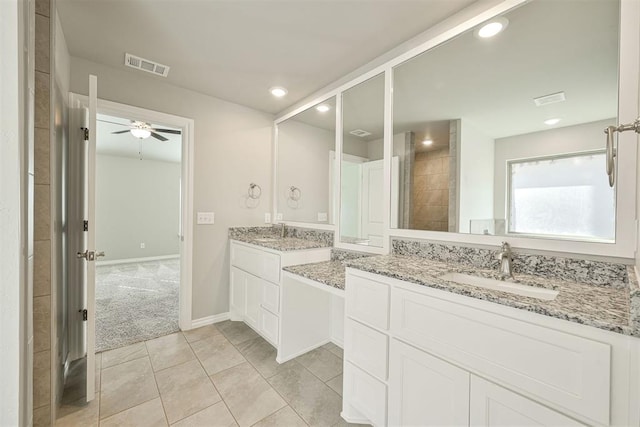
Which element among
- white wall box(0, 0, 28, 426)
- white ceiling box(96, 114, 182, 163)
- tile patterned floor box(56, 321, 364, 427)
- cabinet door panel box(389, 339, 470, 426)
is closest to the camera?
white wall box(0, 0, 28, 426)

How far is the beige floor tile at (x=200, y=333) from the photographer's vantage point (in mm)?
2481

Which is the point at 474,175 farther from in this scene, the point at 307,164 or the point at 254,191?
the point at 254,191

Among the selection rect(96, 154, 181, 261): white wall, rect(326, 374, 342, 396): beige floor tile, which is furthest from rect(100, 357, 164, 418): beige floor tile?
rect(96, 154, 181, 261): white wall

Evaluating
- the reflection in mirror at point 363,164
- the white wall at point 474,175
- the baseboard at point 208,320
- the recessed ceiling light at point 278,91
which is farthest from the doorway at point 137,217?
the white wall at point 474,175

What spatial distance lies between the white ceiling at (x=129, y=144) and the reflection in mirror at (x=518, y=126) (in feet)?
12.3

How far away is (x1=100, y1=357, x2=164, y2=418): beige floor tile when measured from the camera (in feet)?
5.39

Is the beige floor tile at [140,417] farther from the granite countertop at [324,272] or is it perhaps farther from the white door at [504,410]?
the white door at [504,410]

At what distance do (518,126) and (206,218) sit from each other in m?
Answer: 2.68

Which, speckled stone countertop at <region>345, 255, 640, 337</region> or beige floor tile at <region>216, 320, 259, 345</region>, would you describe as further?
beige floor tile at <region>216, 320, 259, 345</region>

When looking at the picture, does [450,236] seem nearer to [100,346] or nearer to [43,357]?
[43,357]

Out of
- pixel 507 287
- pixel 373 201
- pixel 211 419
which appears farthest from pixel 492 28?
pixel 211 419

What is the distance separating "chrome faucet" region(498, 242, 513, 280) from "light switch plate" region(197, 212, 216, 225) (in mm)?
2542

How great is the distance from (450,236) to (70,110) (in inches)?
112

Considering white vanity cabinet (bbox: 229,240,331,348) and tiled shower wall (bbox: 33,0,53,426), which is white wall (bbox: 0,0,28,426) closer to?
tiled shower wall (bbox: 33,0,53,426)
